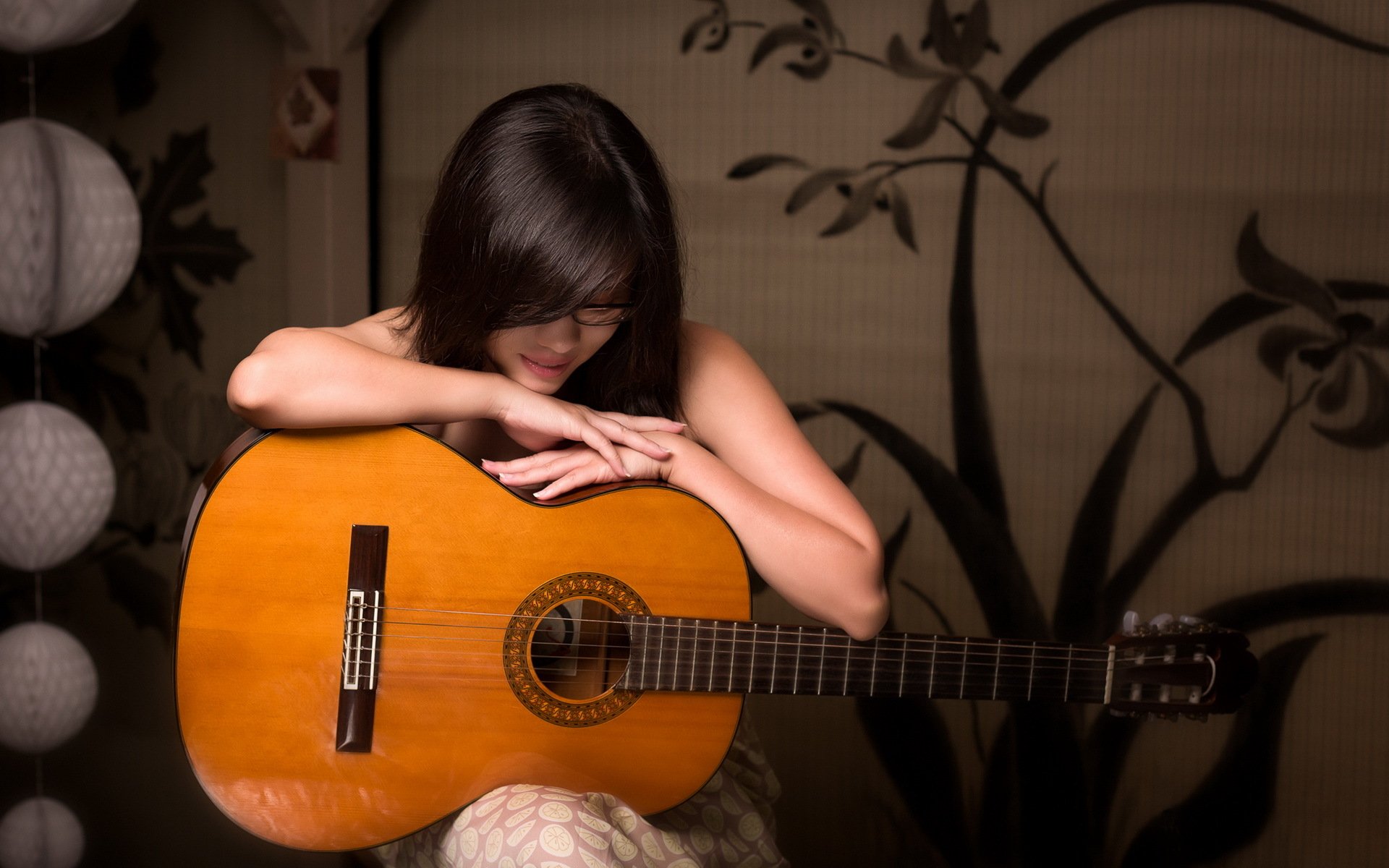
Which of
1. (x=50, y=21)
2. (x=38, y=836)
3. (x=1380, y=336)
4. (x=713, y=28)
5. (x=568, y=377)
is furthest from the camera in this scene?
(x=713, y=28)

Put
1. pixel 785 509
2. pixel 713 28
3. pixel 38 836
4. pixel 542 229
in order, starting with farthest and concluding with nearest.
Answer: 1. pixel 713 28
2. pixel 38 836
3. pixel 785 509
4. pixel 542 229

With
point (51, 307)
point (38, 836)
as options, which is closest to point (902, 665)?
point (51, 307)

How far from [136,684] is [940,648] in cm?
192

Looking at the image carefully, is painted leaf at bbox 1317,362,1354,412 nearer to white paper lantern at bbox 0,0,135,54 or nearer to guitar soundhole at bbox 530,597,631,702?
guitar soundhole at bbox 530,597,631,702

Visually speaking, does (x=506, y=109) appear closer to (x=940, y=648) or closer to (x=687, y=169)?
(x=940, y=648)

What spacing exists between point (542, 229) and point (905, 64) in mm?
1416

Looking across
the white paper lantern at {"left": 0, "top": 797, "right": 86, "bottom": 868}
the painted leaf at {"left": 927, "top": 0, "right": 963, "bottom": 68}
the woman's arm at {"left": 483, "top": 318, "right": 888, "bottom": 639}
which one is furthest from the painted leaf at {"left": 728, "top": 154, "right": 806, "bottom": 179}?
the white paper lantern at {"left": 0, "top": 797, "right": 86, "bottom": 868}

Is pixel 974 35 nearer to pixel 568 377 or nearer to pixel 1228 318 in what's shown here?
pixel 1228 318

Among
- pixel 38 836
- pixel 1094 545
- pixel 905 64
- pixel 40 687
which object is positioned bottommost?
pixel 38 836

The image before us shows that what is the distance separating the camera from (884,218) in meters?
2.38

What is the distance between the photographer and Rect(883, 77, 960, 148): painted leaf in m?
2.32

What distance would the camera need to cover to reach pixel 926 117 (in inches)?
92.0

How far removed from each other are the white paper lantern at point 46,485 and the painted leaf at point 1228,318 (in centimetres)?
212

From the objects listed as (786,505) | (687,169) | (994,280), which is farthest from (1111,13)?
(786,505)
